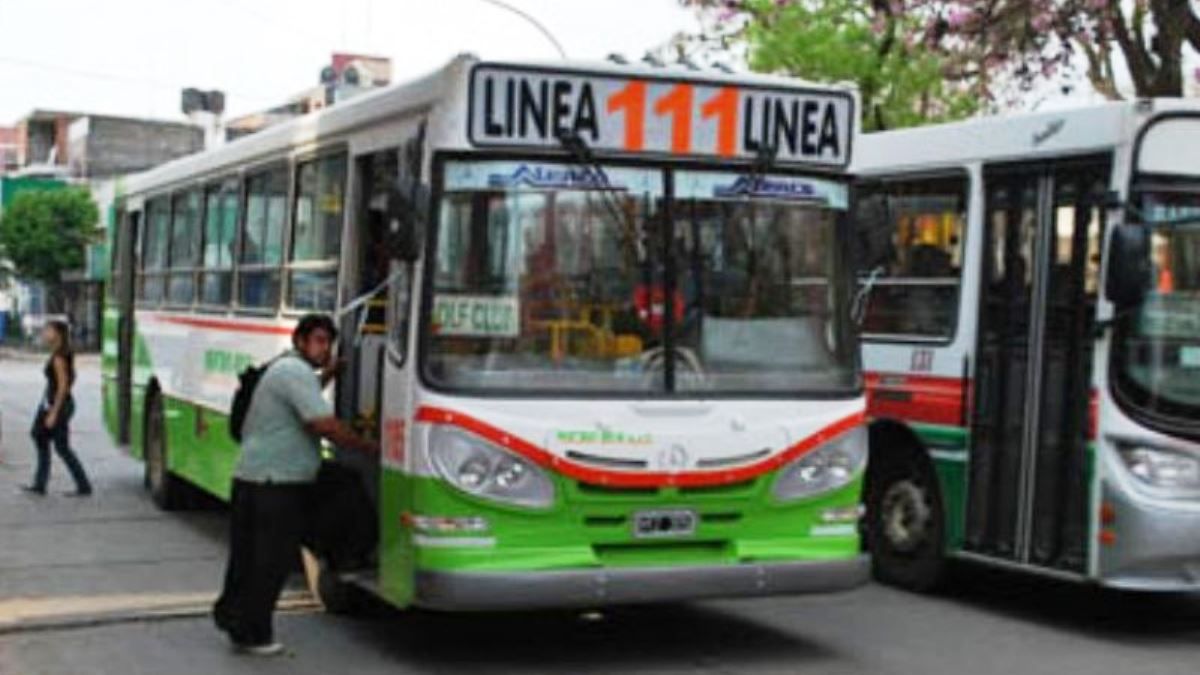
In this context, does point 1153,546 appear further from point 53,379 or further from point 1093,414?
point 53,379

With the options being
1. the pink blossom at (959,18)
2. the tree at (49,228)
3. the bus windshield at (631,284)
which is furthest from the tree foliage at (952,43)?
the tree at (49,228)

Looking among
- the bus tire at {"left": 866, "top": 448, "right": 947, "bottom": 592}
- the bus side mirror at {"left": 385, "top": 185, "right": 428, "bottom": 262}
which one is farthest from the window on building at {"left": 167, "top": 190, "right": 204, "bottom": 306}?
the bus side mirror at {"left": 385, "top": 185, "right": 428, "bottom": 262}

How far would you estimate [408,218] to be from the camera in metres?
7.54

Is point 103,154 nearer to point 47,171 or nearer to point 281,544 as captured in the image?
point 47,171

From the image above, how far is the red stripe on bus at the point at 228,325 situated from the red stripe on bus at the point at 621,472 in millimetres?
2684

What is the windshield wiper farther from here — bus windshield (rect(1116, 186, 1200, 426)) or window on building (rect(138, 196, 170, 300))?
window on building (rect(138, 196, 170, 300))

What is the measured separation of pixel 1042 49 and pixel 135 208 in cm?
809

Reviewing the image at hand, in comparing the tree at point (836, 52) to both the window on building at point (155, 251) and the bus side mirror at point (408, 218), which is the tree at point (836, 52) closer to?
the window on building at point (155, 251)

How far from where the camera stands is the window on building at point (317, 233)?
30.4ft

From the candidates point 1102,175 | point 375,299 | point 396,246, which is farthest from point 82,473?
point 1102,175

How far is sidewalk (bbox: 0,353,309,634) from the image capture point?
31.2 ft

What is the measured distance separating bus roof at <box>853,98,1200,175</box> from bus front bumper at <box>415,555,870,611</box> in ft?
6.68

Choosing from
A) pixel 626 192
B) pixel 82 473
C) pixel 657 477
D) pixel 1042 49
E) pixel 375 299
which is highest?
pixel 1042 49

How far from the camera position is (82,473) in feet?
49.1
